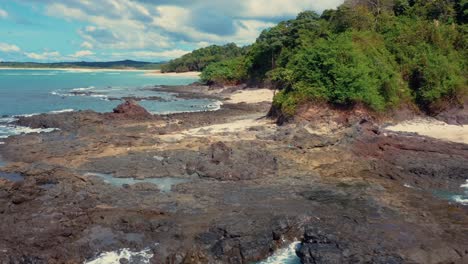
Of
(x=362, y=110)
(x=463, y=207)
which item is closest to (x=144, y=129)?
(x=362, y=110)

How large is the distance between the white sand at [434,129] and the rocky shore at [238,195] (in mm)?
1846

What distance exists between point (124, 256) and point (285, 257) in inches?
213

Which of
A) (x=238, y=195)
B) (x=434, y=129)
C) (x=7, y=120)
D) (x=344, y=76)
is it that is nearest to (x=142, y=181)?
(x=238, y=195)

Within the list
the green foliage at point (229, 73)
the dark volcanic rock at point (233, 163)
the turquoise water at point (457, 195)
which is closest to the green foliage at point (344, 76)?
the dark volcanic rock at point (233, 163)

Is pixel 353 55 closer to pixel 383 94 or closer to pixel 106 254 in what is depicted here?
pixel 383 94

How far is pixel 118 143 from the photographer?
32.2 metres

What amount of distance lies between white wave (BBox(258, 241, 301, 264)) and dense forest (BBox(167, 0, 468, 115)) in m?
21.6

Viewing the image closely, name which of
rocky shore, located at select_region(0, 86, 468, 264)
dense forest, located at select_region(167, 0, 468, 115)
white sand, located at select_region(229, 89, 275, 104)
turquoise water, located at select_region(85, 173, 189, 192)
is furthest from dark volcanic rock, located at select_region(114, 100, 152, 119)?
white sand, located at select_region(229, 89, 275, 104)

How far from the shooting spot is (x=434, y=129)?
3572 cm

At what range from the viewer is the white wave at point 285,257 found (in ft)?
52.3

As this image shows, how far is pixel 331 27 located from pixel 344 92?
22.6 meters

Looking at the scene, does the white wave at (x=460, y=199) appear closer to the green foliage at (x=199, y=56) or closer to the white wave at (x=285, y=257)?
the white wave at (x=285, y=257)

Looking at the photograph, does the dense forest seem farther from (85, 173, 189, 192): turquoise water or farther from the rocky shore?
(85, 173, 189, 192): turquoise water

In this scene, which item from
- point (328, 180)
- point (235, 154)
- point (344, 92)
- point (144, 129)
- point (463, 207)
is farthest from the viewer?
point (144, 129)
